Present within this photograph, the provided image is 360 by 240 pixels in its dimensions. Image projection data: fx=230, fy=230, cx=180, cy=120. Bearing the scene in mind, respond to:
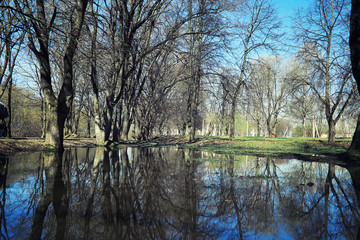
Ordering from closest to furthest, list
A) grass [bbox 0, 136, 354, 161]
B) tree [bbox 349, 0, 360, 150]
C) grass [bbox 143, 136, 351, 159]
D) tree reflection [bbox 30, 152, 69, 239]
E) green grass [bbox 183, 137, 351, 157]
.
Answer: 1. tree reflection [bbox 30, 152, 69, 239]
2. tree [bbox 349, 0, 360, 150]
3. grass [bbox 0, 136, 354, 161]
4. grass [bbox 143, 136, 351, 159]
5. green grass [bbox 183, 137, 351, 157]

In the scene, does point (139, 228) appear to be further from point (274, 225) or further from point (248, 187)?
point (248, 187)

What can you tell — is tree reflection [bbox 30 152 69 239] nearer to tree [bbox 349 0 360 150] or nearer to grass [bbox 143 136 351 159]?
tree [bbox 349 0 360 150]

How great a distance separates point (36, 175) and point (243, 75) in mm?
17742

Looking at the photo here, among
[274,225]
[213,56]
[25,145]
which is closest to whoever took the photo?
[274,225]

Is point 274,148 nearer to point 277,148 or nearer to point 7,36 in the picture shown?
point 277,148

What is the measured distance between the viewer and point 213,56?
19.2 meters

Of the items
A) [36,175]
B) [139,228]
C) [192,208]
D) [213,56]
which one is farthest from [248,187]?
[213,56]

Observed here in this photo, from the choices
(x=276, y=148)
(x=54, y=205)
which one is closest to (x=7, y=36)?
(x=54, y=205)

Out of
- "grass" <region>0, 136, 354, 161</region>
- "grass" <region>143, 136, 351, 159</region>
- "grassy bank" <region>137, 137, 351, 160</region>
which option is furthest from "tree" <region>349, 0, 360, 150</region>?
"grass" <region>143, 136, 351, 159</region>

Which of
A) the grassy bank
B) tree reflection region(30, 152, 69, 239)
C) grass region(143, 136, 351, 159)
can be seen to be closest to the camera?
tree reflection region(30, 152, 69, 239)

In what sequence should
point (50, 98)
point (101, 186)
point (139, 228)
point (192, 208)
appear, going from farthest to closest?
point (50, 98) < point (101, 186) < point (192, 208) < point (139, 228)

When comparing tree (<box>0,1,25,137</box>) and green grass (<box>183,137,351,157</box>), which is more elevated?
tree (<box>0,1,25,137</box>)

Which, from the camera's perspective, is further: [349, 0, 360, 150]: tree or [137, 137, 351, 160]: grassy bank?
[137, 137, 351, 160]: grassy bank

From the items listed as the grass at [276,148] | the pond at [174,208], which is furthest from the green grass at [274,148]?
the pond at [174,208]
